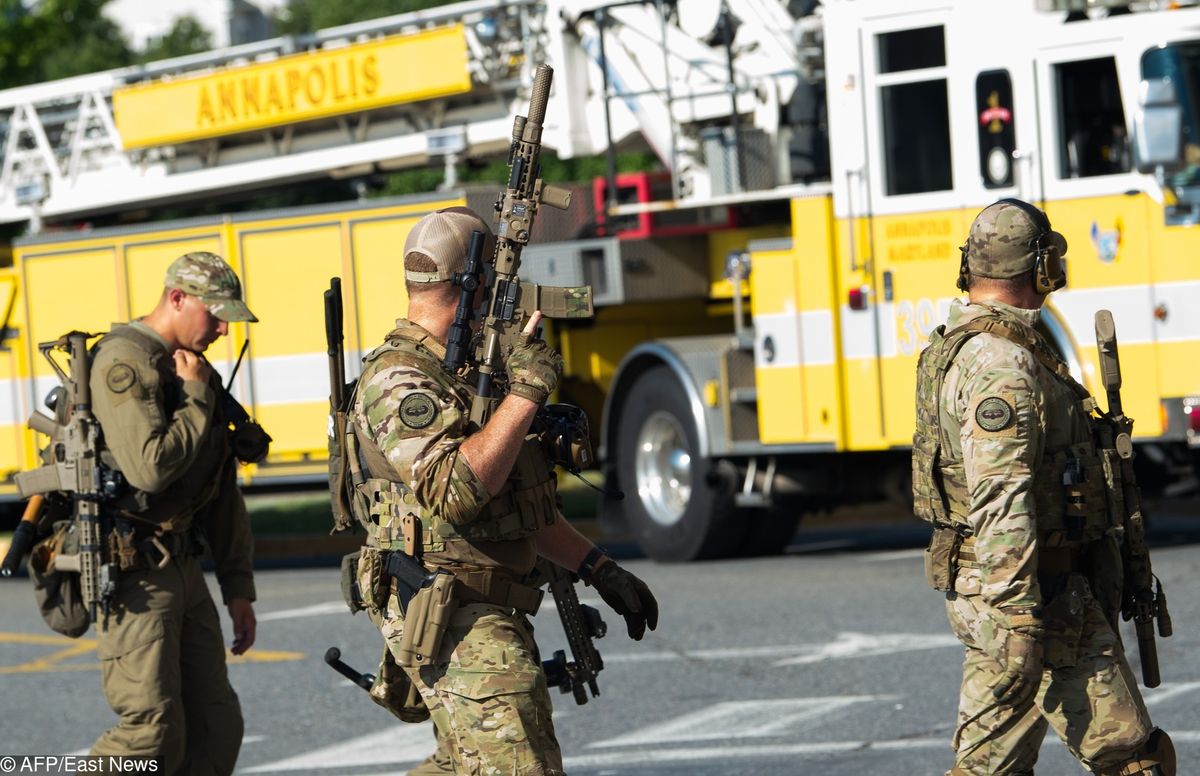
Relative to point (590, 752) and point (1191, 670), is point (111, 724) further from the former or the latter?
point (1191, 670)

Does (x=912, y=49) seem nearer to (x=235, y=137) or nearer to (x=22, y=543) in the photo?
(x=235, y=137)

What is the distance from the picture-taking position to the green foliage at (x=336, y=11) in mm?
49969

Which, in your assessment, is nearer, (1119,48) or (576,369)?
(1119,48)

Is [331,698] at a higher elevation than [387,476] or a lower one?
lower

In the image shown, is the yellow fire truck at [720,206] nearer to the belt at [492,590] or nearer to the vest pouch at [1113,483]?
the vest pouch at [1113,483]

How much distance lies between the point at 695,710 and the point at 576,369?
19.8 feet

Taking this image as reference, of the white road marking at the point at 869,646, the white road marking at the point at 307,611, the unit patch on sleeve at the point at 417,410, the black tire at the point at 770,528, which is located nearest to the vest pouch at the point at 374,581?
the unit patch on sleeve at the point at 417,410

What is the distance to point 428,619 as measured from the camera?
179 inches

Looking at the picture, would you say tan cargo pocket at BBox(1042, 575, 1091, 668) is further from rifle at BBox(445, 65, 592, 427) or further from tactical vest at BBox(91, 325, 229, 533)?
tactical vest at BBox(91, 325, 229, 533)

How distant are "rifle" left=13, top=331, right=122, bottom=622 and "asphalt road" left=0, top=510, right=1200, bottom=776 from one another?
163 cm

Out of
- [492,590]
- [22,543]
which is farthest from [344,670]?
[22,543]

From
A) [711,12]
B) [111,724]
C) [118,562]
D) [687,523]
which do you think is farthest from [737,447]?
[118,562]

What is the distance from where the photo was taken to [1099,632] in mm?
4996

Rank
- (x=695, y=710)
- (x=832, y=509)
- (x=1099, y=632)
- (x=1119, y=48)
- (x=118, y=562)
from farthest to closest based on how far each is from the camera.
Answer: (x=832, y=509) < (x=1119, y=48) < (x=695, y=710) < (x=118, y=562) < (x=1099, y=632)
